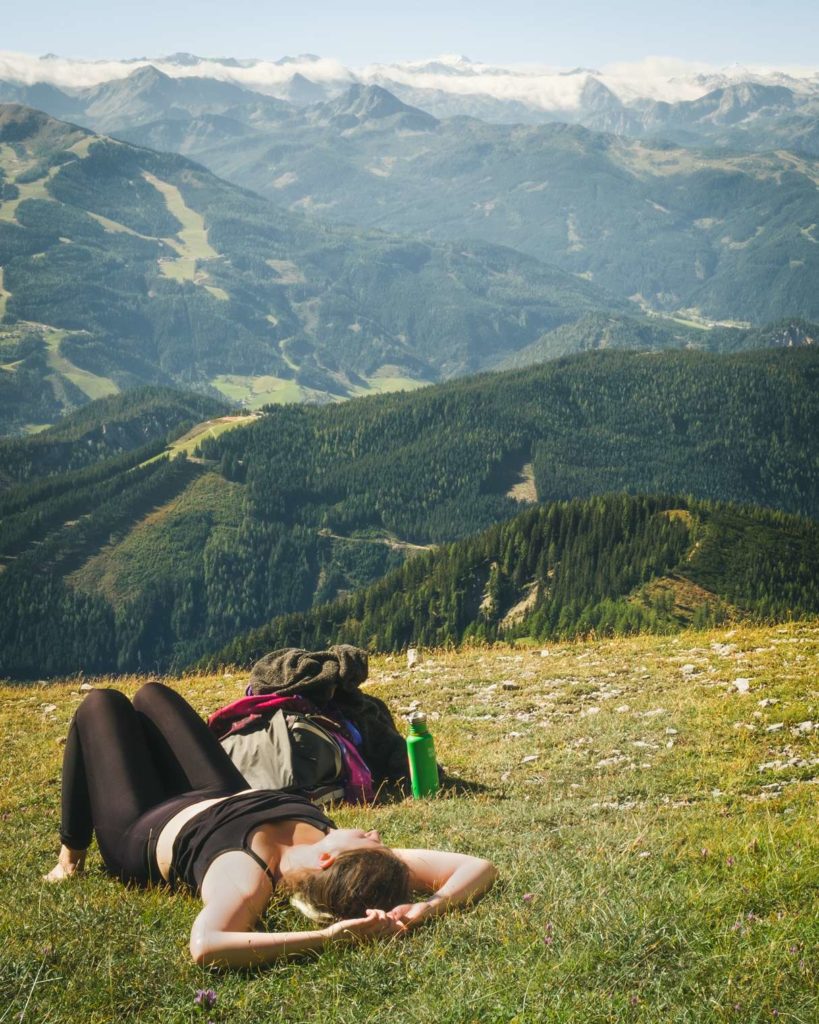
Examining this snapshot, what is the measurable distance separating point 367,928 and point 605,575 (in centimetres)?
9384

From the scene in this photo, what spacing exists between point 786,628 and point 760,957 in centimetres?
1807

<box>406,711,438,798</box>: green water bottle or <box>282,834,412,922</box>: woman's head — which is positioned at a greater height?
<box>282,834,412,922</box>: woman's head

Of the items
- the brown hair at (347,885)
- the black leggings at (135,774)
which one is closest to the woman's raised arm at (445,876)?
the brown hair at (347,885)

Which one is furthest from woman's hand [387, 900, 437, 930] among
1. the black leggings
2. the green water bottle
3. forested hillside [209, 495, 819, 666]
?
forested hillside [209, 495, 819, 666]

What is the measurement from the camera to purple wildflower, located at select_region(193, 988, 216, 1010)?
693 cm

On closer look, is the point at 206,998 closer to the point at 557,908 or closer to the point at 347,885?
the point at 347,885

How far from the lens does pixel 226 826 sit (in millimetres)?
8648

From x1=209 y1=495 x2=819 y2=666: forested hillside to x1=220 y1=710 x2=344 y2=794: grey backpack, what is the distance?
38.4 metres

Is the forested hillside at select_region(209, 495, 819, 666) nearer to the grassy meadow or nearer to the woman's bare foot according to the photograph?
the grassy meadow

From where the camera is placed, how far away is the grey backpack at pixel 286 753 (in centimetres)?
1323

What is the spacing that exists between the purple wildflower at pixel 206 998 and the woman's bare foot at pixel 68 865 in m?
3.74

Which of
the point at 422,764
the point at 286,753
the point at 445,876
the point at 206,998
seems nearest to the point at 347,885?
the point at 445,876

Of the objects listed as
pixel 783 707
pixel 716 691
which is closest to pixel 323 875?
pixel 783 707

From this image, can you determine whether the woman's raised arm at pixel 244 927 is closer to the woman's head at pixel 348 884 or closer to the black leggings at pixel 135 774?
the woman's head at pixel 348 884
